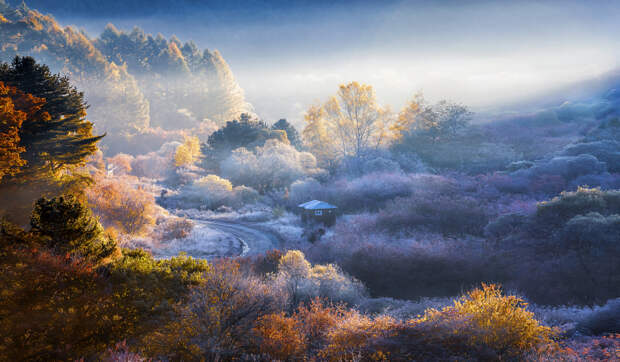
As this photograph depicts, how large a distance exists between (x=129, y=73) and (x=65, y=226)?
83.7 m

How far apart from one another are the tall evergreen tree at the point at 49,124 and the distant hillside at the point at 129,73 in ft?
159

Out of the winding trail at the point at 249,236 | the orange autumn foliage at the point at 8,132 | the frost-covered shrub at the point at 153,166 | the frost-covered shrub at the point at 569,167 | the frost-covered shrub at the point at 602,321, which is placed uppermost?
the orange autumn foliage at the point at 8,132

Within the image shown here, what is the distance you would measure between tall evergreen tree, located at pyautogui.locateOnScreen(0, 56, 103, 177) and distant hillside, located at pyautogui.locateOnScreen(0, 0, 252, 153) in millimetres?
48460

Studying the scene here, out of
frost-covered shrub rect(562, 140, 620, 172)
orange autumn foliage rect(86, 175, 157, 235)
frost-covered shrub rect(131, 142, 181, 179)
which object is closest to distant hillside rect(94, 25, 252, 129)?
frost-covered shrub rect(131, 142, 181, 179)

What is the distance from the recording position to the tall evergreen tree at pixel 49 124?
55.5ft

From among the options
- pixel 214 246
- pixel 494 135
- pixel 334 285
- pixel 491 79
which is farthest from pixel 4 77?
pixel 491 79

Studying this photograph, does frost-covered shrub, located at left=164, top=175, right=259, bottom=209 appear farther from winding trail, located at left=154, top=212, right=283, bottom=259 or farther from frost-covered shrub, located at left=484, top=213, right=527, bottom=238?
frost-covered shrub, located at left=484, top=213, right=527, bottom=238

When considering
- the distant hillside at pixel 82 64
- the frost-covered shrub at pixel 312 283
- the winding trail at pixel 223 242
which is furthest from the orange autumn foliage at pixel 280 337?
the distant hillside at pixel 82 64

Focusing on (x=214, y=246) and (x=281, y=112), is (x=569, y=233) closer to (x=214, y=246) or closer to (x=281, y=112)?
(x=214, y=246)

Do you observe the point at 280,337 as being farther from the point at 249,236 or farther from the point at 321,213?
the point at 321,213

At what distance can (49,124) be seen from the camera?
1770 cm

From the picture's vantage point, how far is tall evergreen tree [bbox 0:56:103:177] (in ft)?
55.5

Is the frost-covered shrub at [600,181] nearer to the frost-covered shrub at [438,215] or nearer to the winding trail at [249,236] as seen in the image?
the frost-covered shrub at [438,215]

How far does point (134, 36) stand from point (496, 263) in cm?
9566
